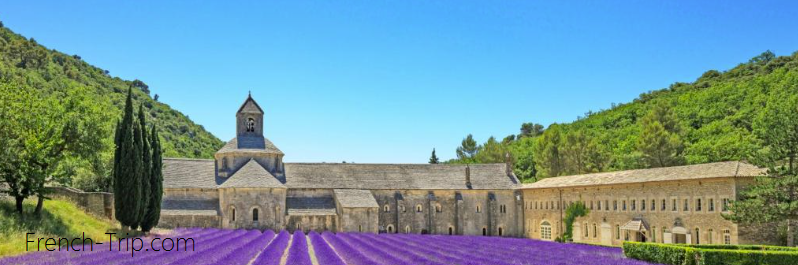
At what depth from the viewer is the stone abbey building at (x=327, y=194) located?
205 feet

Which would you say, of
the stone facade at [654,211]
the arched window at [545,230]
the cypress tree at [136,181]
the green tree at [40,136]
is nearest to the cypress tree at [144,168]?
the cypress tree at [136,181]

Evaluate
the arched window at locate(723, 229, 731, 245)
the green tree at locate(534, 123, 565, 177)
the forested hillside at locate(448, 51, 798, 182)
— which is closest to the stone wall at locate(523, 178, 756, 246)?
the arched window at locate(723, 229, 731, 245)

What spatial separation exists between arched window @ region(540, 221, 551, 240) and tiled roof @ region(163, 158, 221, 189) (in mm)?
30307

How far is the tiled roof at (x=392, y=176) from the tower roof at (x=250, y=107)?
6.62 meters

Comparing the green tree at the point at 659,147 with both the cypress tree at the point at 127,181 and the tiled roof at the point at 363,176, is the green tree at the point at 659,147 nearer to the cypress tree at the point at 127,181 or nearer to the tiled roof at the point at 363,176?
the tiled roof at the point at 363,176

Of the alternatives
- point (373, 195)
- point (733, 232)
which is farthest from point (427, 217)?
point (733, 232)

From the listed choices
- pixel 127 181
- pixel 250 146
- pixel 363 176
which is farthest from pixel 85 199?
pixel 363 176

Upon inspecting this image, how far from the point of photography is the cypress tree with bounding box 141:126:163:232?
4421 cm

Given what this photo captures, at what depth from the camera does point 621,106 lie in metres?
127

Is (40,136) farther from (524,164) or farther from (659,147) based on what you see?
(524,164)

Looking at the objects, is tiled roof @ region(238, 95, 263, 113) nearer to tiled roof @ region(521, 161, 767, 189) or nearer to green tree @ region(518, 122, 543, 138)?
tiled roof @ region(521, 161, 767, 189)

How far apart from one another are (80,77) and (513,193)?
95127 mm

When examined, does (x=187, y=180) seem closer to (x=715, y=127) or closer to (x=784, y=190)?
(x=784, y=190)

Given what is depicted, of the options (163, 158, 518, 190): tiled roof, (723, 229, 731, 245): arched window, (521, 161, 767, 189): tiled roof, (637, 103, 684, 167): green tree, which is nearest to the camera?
(723, 229, 731, 245): arched window
